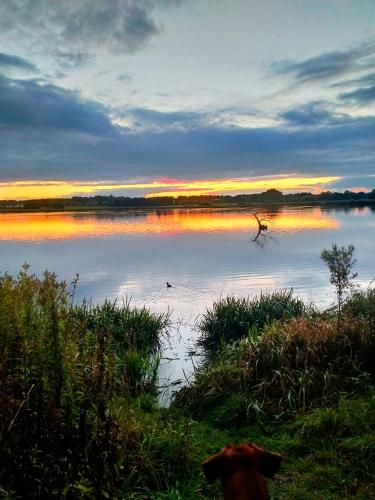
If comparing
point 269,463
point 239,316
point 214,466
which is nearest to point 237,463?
point 214,466

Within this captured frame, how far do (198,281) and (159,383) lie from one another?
2081 cm

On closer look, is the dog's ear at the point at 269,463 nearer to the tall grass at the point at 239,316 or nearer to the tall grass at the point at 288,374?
the tall grass at the point at 288,374

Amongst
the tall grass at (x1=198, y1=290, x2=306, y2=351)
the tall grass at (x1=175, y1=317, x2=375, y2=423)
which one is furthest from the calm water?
the tall grass at (x1=175, y1=317, x2=375, y2=423)

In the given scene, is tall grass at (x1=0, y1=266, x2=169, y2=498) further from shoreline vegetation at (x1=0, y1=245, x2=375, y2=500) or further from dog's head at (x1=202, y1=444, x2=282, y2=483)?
dog's head at (x1=202, y1=444, x2=282, y2=483)

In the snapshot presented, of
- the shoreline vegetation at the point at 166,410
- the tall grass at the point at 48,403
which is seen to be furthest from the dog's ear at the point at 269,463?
the tall grass at the point at 48,403

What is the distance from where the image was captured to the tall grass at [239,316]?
55.9 feet

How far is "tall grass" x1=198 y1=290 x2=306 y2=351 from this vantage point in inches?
671

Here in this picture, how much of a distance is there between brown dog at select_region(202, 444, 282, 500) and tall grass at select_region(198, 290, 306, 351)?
1257 centimetres

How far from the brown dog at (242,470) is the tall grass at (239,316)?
12.6 meters

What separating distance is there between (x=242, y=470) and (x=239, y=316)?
13495 millimetres

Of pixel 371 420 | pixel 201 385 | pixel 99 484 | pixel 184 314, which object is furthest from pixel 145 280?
pixel 99 484

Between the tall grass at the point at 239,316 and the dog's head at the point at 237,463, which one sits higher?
the dog's head at the point at 237,463

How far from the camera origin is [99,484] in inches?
189

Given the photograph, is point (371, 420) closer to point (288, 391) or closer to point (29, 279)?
point (288, 391)
